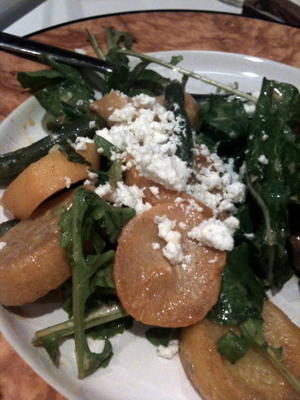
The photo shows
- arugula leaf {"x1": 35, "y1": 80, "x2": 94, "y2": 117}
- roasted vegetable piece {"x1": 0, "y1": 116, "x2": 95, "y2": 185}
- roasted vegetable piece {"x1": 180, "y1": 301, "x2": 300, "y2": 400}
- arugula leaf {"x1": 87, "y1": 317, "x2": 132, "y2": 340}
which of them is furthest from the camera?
arugula leaf {"x1": 35, "y1": 80, "x2": 94, "y2": 117}

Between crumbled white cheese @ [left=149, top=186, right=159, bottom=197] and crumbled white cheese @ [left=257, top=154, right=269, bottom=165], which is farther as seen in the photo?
crumbled white cheese @ [left=257, top=154, right=269, bottom=165]

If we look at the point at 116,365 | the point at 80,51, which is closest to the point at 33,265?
the point at 116,365

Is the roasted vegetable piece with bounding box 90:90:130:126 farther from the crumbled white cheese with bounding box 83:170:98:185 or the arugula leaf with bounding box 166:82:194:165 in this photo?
the crumbled white cheese with bounding box 83:170:98:185

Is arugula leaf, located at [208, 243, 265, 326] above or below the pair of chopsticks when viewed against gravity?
below

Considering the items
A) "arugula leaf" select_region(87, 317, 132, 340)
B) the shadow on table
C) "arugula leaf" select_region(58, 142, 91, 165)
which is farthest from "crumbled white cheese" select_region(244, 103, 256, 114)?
the shadow on table

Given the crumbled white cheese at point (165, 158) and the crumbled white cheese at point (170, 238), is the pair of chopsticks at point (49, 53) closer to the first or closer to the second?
the crumbled white cheese at point (165, 158)

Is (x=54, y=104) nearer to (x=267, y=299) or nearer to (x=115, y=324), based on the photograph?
(x=115, y=324)

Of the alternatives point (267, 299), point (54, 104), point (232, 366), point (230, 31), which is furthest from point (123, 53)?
point (232, 366)
